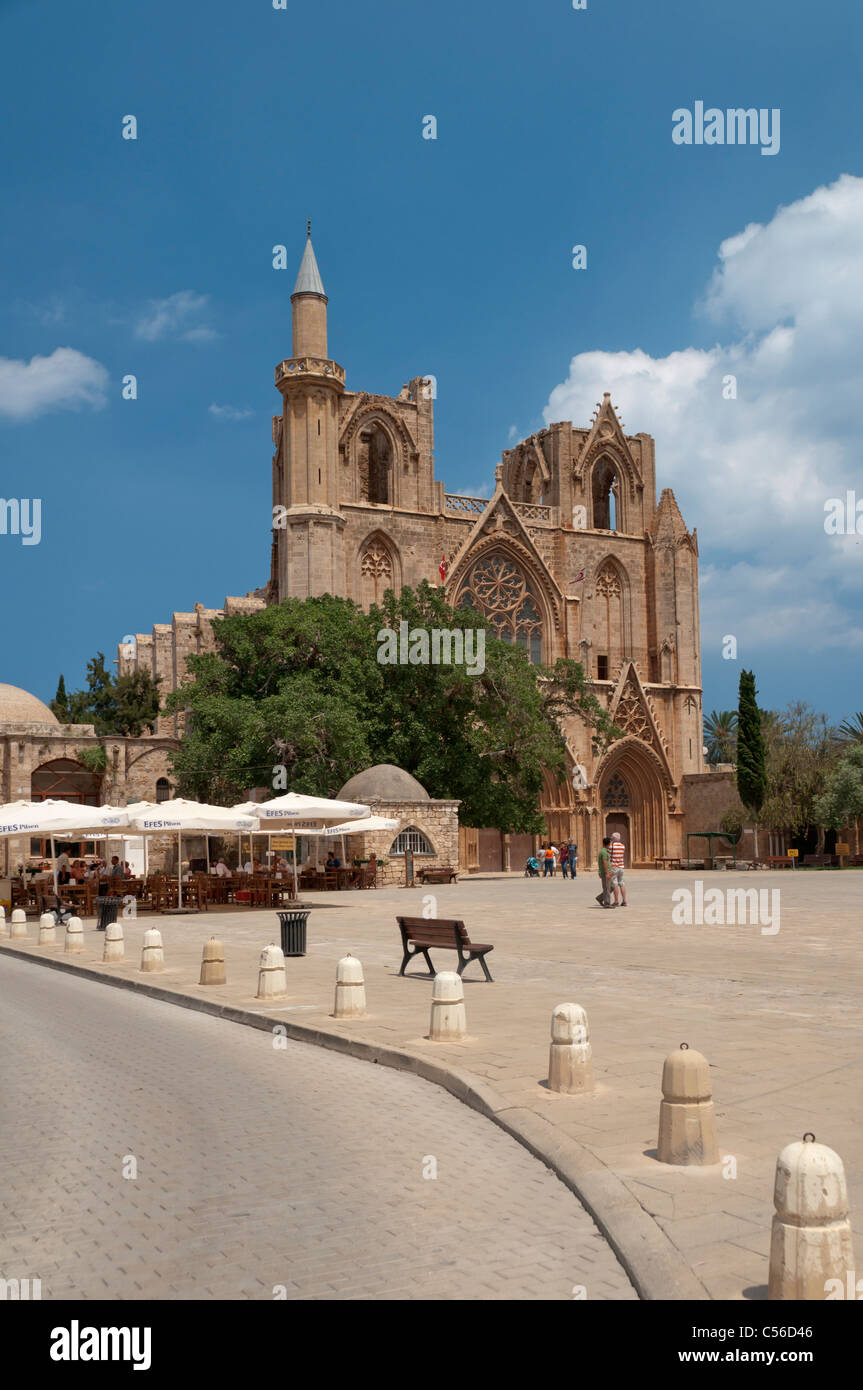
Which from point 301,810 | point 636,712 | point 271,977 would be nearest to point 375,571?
point 636,712

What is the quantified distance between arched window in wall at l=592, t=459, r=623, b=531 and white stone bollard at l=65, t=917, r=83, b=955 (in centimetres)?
4615

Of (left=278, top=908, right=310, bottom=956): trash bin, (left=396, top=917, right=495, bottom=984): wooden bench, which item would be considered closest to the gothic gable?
(left=278, top=908, right=310, bottom=956): trash bin

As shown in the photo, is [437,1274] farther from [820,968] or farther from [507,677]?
[507,677]

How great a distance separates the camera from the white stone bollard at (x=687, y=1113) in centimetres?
559

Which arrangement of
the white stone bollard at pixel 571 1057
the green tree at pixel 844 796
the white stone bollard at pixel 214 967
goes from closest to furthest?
the white stone bollard at pixel 571 1057, the white stone bollard at pixel 214 967, the green tree at pixel 844 796

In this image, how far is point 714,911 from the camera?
78.0 ft

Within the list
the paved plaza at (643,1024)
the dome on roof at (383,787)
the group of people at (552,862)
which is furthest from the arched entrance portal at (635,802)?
the paved plaza at (643,1024)

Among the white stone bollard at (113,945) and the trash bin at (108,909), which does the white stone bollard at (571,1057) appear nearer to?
the white stone bollard at (113,945)

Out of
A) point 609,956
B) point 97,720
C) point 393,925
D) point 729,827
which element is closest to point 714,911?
point 393,925

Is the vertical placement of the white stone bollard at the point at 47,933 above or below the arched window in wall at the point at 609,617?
below

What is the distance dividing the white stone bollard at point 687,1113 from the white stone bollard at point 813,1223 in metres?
1.80

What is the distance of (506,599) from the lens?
55719 mm

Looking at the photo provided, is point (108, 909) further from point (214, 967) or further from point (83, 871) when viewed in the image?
point (83, 871)
